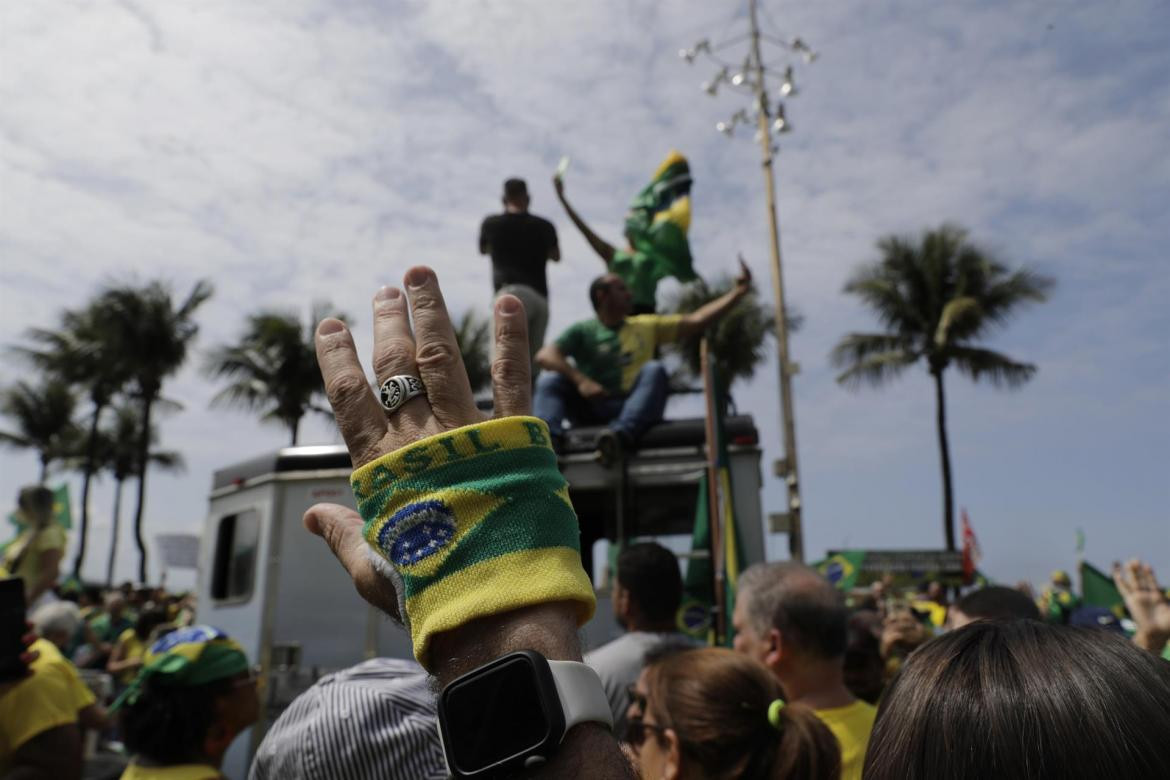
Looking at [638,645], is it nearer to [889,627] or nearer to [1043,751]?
[889,627]

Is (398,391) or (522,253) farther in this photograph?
(522,253)

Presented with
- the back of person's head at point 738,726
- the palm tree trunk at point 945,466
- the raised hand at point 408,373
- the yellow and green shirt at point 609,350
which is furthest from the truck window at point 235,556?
the palm tree trunk at point 945,466

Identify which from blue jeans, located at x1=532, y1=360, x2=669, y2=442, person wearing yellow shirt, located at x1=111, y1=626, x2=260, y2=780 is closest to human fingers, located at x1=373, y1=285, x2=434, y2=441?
person wearing yellow shirt, located at x1=111, y1=626, x2=260, y2=780

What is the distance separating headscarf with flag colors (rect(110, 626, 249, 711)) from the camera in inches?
104

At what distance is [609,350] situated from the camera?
6.05 metres

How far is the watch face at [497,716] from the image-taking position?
865 millimetres

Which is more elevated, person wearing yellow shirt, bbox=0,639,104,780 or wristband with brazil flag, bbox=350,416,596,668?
wristband with brazil flag, bbox=350,416,596,668

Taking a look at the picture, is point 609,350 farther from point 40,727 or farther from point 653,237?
point 40,727

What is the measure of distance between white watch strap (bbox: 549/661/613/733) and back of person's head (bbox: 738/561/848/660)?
1.93 metres

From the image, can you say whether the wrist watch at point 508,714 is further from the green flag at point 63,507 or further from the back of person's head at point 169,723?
the green flag at point 63,507

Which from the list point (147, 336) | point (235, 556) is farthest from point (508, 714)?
point (147, 336)

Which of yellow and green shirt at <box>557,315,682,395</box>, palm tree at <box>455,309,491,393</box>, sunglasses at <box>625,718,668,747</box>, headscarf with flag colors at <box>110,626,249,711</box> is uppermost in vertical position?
palm tree at <box>455,309,491,393</box>

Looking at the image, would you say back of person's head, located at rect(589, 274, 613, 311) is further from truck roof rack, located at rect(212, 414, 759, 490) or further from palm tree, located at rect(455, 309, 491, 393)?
palm tree, located at rect(455, 309, 491, 393)

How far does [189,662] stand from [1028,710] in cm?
246
